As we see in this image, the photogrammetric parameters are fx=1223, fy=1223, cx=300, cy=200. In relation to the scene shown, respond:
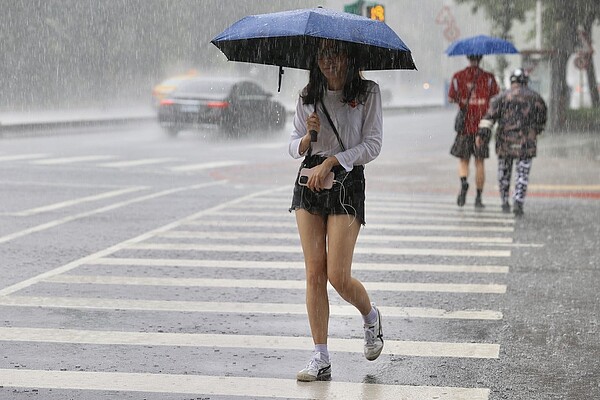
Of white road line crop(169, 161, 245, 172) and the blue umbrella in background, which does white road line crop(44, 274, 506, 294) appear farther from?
white road line crop(169, 161, 245, 172)

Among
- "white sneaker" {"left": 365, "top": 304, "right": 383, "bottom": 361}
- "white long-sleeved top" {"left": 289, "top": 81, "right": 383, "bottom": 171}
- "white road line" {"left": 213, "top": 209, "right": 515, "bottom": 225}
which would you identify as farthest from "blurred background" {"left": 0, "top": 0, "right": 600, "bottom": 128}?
"white long-sleeved top" {"left": 289, "top": 81, "right": 383, "bottom": 171}

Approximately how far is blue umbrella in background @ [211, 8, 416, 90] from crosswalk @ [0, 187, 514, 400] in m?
1.67

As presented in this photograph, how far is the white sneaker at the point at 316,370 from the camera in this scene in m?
6.33

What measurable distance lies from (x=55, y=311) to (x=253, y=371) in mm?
2092

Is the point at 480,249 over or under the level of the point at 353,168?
under

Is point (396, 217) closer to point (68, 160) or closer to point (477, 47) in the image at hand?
point (477, 47)

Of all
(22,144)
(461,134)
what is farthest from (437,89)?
(461,134)

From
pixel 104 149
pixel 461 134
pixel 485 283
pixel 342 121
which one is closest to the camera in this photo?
pixel 342 121

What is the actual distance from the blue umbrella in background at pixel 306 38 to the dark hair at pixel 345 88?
0.53ft

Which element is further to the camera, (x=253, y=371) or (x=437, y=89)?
(x=437, y=89)

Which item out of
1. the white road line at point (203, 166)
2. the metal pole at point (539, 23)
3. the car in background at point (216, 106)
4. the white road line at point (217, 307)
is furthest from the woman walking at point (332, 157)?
the metal pole at point (539, 23)

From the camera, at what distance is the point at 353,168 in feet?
21.0

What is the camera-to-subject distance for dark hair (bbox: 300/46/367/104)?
6289mm

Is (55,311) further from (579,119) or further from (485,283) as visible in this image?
(579,119)
